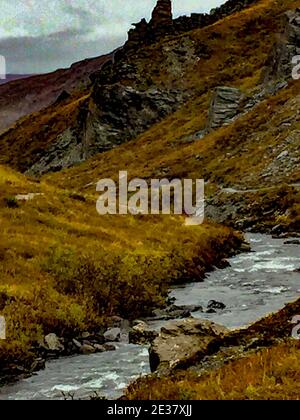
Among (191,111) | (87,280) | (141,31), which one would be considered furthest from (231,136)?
(141,31)

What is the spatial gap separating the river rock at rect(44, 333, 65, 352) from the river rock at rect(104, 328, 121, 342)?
1959mm

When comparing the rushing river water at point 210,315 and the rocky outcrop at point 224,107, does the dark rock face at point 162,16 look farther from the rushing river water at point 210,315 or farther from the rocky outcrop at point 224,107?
the rushing river water at point 210,315

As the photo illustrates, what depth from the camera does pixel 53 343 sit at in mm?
20625

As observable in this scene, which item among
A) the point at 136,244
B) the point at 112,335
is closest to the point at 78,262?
the point at 112,335

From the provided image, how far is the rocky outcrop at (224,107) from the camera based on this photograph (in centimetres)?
11175

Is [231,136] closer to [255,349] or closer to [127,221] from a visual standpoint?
[127,221]

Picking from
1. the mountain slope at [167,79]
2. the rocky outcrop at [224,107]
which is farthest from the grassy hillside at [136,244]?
the mountain slope at [167,79]

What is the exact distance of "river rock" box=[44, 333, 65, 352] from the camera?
2044 centimetres

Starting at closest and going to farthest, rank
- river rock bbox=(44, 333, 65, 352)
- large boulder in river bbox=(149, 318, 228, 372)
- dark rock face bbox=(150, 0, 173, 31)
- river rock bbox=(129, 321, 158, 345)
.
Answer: large boulder in river bbox=(149, 318, 228, 372) < river rock bbox=(44, 333, 65, 352) < river rock bbox=(129, 321, 158, 345) < dark rock face bbox=(150, 0, 173, 31)

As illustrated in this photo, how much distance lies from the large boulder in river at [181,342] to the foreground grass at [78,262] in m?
5.28

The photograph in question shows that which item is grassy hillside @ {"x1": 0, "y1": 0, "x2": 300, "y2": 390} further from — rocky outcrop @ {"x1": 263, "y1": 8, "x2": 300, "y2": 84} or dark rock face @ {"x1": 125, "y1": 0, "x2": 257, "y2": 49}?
dark rock face @ {"x1": 125, "y1": 0, "x2": 257, "y2": 49}

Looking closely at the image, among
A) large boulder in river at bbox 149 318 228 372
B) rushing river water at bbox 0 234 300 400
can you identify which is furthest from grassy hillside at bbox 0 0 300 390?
large boulder in river at bbox 149 318 228 372

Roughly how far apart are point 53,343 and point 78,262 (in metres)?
7.64
